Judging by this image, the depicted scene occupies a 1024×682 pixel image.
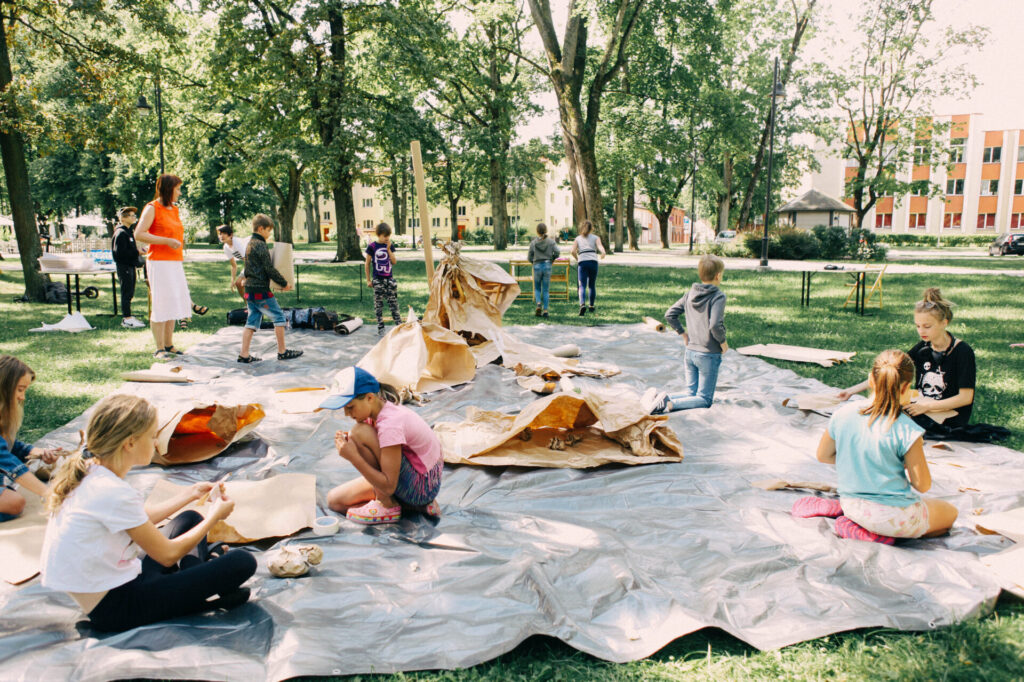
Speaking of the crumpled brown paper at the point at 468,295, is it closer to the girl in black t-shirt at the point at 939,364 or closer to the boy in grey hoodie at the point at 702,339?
the boy in grey hoodie at the point at 702,339

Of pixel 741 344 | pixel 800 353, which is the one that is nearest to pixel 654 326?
pixel 741 344

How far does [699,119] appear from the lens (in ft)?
127

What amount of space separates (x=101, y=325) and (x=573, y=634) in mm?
11377

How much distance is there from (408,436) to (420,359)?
3.42 meters

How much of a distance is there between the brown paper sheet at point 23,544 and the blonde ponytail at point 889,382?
13.6 feet

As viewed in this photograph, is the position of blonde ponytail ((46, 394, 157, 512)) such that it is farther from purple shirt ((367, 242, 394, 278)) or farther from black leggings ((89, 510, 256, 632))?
purple shirt ((367, 242, 394, 278))

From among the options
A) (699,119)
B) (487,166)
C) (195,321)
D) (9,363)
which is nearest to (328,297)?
(195,321)

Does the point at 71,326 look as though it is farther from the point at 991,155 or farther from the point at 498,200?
the point at 991,155

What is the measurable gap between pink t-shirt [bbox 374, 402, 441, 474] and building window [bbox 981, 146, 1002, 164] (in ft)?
230

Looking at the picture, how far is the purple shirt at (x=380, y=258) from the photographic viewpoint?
35.6 ft

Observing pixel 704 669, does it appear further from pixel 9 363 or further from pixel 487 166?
pixel 487 166

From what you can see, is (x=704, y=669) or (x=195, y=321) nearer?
(x=704, y=669)

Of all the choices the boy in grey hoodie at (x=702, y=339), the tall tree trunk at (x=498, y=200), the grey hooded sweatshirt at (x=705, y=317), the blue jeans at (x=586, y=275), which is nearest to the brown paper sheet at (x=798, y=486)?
the boy in grey hoodie at (x=702, y=339)

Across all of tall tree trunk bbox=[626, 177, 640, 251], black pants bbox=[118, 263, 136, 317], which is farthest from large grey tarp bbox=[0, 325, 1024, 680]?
tall tree trunk bbox=[626, 177, 640, 251]
